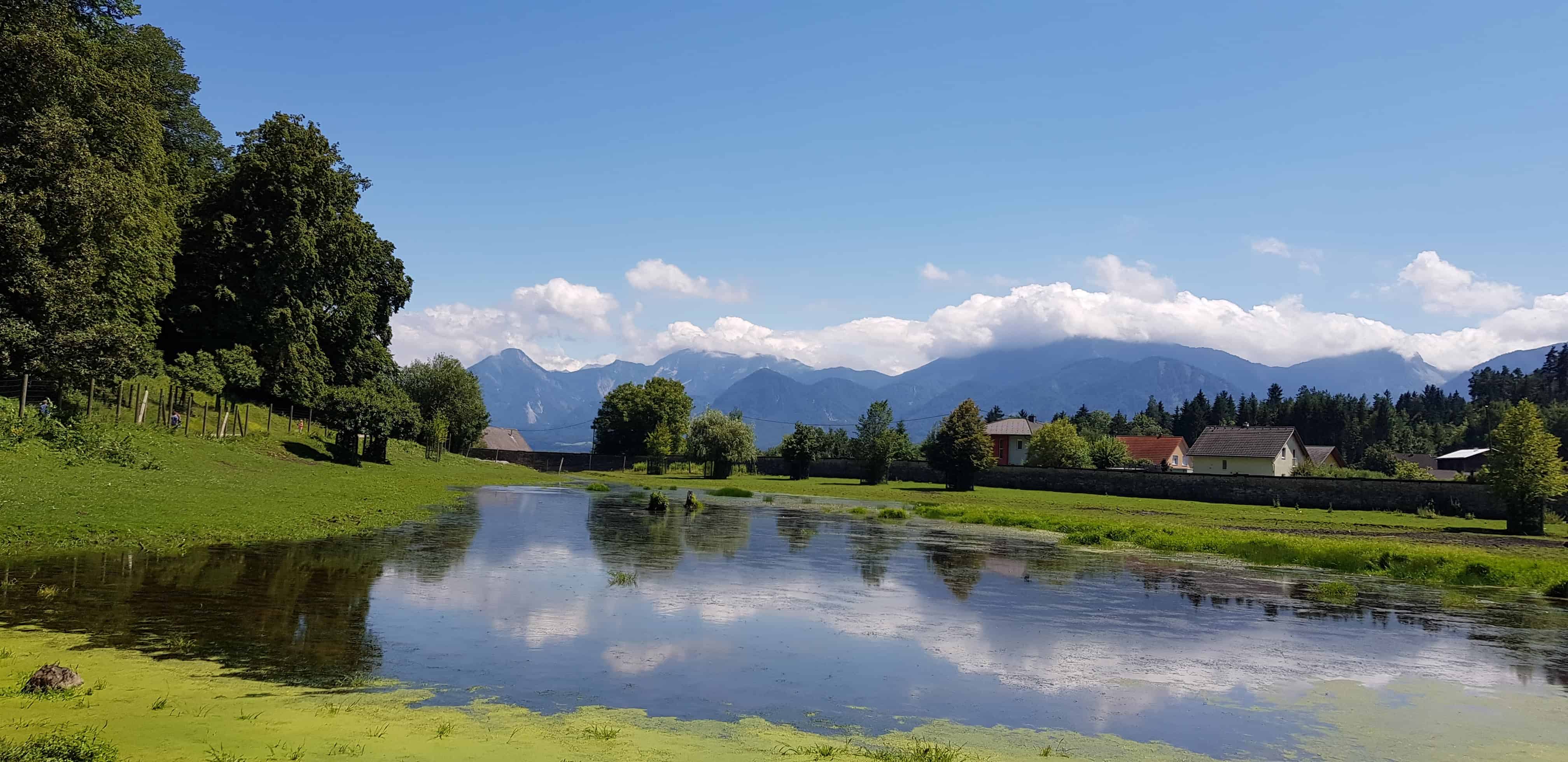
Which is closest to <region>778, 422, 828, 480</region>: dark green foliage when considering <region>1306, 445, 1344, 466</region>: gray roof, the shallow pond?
the shallow pond

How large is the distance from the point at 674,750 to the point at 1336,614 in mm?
20561

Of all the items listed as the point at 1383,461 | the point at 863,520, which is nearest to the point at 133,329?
the point at 863,520

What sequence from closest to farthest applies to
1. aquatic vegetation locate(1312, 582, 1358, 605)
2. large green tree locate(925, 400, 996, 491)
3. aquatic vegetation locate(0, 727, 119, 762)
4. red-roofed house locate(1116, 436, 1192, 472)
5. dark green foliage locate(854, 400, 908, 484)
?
aquatic vegetation locate(0, 727, 119, 762) → aquatic vegetation locate(1312, 582, 1358, 605) → large green tree locate(925, 400, 996, 491) → dark green foliage locate(854, 400, 908, 484) → red-roofed house locate(1116, 436, 1192, 472)

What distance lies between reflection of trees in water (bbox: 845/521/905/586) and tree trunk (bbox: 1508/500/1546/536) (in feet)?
114

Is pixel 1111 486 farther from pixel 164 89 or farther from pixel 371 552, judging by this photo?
pixel 164 89

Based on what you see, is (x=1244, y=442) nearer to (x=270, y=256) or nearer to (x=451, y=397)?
(x=451, y=397)

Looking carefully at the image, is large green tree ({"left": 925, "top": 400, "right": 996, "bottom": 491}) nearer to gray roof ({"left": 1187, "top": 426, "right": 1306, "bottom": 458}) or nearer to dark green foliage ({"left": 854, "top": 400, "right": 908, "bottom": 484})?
dark green foliage ({"left": 854, "top": 400, "right": 908, "bottom": 484})

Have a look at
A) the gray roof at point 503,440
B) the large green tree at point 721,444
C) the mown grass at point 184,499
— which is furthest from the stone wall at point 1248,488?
the gray roof at point 503,440

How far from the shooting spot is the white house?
112375mm

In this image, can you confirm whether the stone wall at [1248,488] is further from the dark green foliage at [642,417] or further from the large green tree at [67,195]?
the large green tree at [67,195]

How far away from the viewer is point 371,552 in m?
24.9

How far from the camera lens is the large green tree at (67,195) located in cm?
3216

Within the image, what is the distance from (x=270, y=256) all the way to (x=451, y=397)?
51.9 meters

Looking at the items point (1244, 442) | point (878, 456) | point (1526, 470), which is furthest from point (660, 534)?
point (1244, 442)
